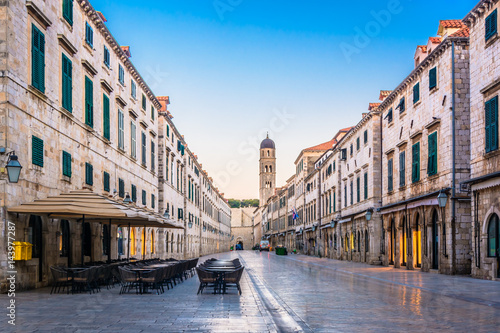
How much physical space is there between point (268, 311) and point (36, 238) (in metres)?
9.21

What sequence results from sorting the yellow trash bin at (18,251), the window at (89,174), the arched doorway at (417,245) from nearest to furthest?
1. the yellow trash bin at (18,251)
2. the window at (89,174)
3. the arched doorway at (417,245)

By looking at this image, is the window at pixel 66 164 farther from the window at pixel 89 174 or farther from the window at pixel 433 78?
the window at pixel 433 78

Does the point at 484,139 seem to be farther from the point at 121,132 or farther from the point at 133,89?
the point at 133,89

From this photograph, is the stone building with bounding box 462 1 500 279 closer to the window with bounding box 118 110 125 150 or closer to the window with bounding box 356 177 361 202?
the window with bounding box 118 110 125 150

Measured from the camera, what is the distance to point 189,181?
58.8 meters

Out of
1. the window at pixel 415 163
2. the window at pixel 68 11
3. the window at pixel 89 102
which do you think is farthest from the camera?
the window at pixel 415 163

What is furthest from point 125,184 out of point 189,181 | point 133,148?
point 189,181

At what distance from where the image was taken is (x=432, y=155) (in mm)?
26922

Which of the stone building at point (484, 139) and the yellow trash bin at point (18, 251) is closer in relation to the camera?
the yellow trash bin at point (18, 251)

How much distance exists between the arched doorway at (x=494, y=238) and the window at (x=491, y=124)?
8.97 ft

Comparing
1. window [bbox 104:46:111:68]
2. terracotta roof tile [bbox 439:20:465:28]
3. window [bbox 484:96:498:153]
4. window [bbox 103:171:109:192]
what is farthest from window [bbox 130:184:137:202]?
window [bbox 484:96:498:153]

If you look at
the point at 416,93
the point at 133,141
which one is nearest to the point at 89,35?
the point at 133,141

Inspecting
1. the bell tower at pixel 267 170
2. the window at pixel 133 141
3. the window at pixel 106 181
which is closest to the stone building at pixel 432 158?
the window at pixel 106 181

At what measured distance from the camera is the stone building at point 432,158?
24.5 metres
